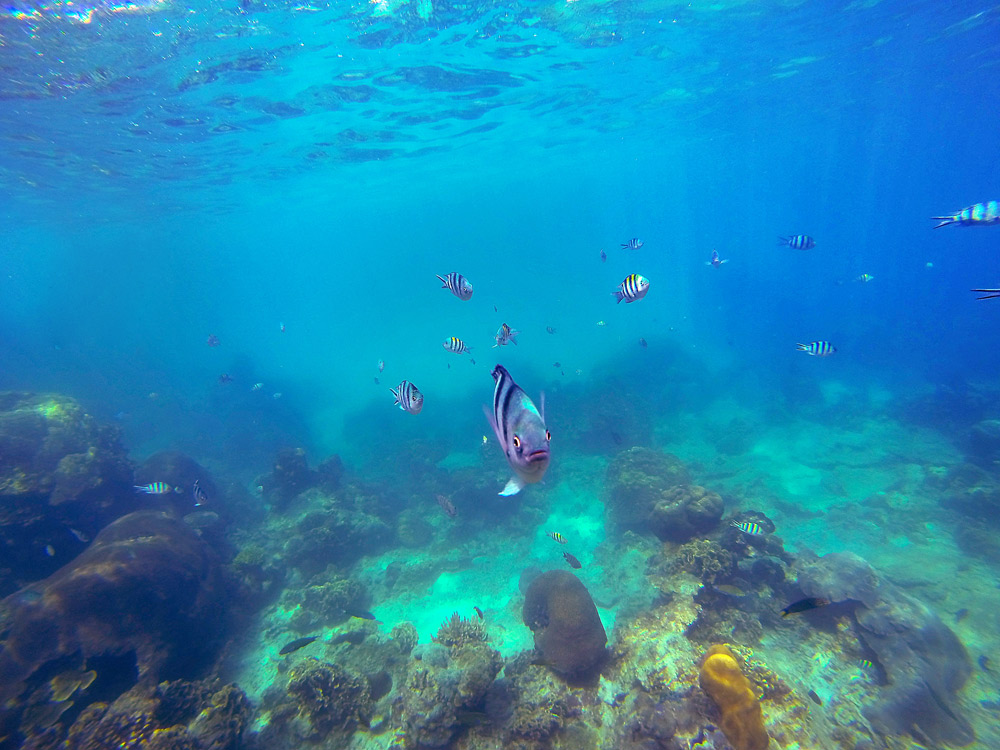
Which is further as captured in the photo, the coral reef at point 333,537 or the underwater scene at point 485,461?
the coral reef at point 333,537

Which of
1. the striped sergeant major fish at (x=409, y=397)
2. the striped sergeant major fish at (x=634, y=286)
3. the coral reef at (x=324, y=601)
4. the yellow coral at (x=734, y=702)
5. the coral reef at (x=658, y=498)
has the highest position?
the striped sergeant major fish at (x=634, y=286)

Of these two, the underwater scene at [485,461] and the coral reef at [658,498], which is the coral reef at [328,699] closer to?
the underwater scene at [485,461]

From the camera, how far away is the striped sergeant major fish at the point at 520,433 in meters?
1.52

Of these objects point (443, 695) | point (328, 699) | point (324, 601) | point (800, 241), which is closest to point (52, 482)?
point (324, 601)

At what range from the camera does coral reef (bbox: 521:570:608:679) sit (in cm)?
614

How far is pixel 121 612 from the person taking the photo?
22.2ft

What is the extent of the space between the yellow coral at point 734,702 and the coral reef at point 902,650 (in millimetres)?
2312

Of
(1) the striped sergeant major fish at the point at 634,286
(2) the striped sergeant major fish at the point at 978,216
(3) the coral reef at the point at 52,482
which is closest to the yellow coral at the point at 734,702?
(1) the striped sergeant major fish at the point at 634,286

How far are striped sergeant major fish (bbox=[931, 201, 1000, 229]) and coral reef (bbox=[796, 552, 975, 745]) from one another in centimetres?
541

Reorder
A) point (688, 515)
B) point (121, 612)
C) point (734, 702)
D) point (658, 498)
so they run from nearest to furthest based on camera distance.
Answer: point (734, 702) < point (121, 612) < point (688, 515) < point (658, 498)

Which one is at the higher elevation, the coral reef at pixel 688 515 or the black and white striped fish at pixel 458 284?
the black and white striped fish at pixel 458 284

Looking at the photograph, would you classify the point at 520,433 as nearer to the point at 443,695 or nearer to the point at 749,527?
the point at 443,695

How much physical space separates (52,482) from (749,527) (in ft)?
51.0

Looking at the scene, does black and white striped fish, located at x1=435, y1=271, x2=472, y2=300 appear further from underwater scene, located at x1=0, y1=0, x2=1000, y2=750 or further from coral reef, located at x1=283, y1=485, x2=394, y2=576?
coral reef, located at x1=283, y1=485, x2=394, y2=576
